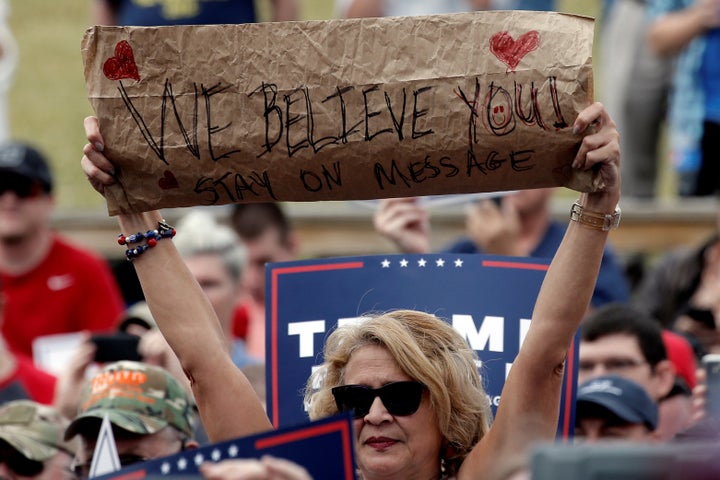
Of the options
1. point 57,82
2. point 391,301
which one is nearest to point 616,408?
point 391,301

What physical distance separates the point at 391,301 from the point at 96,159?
3.49 feet

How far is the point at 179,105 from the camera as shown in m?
3.44

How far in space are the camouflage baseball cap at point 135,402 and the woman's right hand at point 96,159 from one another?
0.97 metres

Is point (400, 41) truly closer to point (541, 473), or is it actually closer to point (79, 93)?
point (541, 473)

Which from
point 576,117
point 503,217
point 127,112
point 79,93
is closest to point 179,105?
point 127,112

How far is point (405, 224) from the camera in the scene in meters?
5.16

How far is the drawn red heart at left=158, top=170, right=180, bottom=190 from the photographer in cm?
347

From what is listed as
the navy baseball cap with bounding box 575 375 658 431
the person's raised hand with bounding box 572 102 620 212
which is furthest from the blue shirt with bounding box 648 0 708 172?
the person's raised hand with bounding box 572 102 620 212

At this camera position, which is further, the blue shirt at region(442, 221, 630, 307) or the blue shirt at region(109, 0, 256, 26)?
the blue shirt at region(109, 0, 256, 26)

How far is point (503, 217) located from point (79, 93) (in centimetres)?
875

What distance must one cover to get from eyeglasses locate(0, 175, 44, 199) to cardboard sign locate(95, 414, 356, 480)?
4.35 metres

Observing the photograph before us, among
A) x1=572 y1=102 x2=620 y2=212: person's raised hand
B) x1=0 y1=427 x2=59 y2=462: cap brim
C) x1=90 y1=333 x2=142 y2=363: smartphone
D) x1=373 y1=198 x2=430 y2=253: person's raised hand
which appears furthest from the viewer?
x1=90 y1=333 x2=142 y2=363: smartphone

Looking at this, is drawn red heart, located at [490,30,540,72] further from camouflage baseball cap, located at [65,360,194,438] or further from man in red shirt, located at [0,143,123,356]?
man in red shirt, located at [0,143,123,356]

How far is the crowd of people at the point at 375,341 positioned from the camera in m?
3.44
